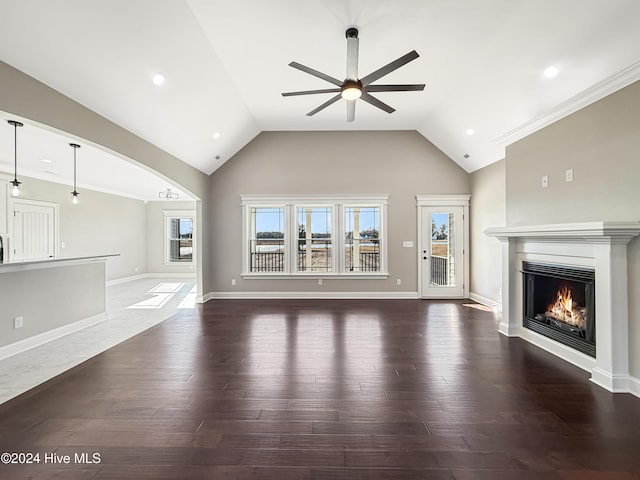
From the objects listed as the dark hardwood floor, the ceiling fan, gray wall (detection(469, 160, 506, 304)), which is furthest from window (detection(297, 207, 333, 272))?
the ceiling fan

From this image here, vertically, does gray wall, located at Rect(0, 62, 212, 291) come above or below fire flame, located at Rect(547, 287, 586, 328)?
above

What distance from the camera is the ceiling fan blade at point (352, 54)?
271 cm

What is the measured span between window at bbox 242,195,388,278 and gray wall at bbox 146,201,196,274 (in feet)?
15.0

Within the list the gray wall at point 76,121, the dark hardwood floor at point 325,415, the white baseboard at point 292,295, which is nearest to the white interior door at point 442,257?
the white baseboard at point 292,295

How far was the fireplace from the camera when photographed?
9.93 feet

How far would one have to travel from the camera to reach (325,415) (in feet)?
7.57

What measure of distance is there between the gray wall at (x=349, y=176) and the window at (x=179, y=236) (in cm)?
436

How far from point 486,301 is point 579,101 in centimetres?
392

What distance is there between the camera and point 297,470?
177 cm

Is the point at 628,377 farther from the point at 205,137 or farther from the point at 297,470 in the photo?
the point at 205,137

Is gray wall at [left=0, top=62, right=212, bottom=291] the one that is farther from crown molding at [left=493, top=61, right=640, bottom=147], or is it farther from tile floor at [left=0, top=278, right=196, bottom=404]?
crown molding at [left=493, top=61, right=640, bottom=147]

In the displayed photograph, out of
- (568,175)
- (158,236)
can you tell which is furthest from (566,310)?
(158,236)

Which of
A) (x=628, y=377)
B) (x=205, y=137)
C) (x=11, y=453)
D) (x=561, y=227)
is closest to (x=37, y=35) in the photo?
(x=205, y=137)

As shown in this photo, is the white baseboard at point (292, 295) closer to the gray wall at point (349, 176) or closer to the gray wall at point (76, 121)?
the gray wall at point (349, 176)
